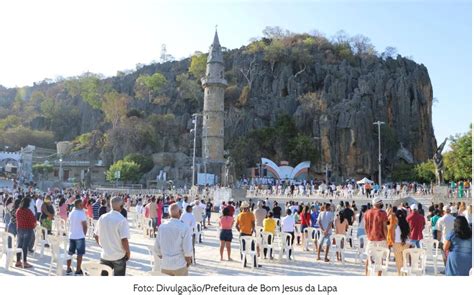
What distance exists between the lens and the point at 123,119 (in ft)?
204

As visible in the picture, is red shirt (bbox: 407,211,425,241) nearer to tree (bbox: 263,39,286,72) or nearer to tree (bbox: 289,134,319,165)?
tree (bbox: 289,134,319,165)

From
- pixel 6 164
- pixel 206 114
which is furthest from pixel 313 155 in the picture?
pixel 6 164

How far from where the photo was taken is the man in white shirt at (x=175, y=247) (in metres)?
5.83

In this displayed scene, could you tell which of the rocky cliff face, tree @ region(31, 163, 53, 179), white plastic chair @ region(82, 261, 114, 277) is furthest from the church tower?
white plastic chair @ region(82, 261, 114, 277)

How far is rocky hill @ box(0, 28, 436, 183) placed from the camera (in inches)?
2131

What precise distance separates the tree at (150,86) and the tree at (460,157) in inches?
1666

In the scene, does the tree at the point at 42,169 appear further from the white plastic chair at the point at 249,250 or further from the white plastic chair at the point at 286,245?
the white plastic chair at the point at 249,250

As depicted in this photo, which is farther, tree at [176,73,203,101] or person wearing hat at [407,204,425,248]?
tree at [176,73,203,101]

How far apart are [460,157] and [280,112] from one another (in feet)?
82.0

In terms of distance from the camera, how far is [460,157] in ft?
127

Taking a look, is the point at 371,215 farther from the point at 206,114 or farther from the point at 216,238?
the point at 206,114

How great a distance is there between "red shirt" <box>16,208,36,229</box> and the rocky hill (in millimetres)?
42646

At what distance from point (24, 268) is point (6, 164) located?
63260 millimetres

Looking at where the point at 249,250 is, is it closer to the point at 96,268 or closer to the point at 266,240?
the point at 266,240
